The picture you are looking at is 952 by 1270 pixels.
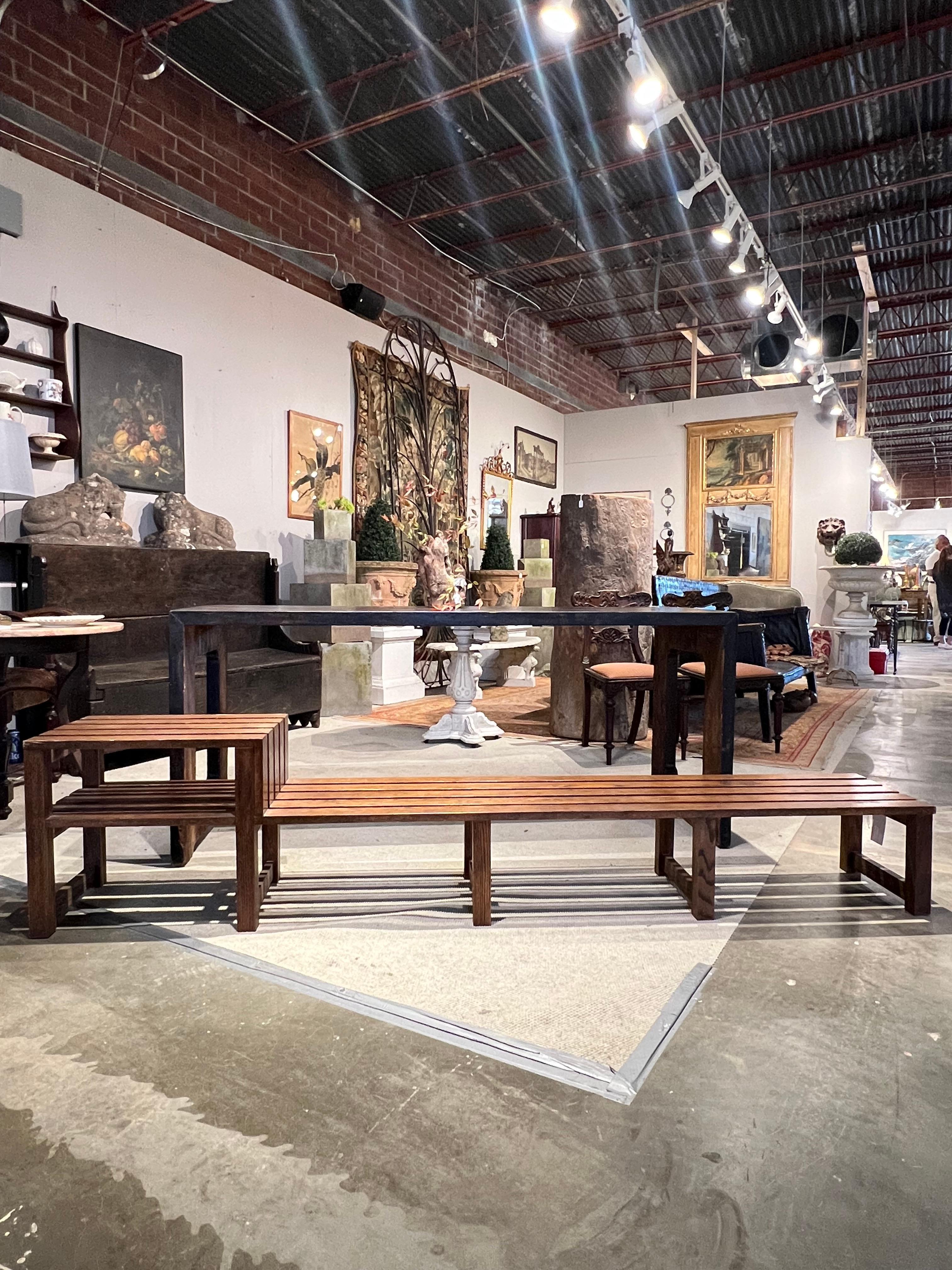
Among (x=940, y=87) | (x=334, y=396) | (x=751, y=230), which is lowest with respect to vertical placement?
(x=334, y=396)

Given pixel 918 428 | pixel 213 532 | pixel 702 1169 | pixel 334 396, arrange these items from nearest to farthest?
pixel 702 1169, pixel 213 532, pixel 334 396, pixel 918 428

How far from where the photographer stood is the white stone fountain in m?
8.89

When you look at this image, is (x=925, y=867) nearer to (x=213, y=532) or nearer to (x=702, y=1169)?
(x=702, y=1169)

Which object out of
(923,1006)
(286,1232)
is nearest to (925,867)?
(923,1006)

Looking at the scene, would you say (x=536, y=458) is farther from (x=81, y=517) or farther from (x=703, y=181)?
(x=81, y=517)

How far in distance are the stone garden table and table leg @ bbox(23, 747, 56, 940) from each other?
0.57 metres

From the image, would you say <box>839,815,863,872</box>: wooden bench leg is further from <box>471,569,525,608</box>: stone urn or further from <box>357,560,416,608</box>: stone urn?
<box>471,569,525,608</box>: stone urn

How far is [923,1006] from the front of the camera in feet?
5.97

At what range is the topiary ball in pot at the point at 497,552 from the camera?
8.91 meters

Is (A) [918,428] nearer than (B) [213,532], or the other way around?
(B) [213,532]

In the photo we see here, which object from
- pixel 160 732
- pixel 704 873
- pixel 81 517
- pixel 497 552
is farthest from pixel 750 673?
pixel 497 552

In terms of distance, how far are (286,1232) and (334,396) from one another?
733 centimetres

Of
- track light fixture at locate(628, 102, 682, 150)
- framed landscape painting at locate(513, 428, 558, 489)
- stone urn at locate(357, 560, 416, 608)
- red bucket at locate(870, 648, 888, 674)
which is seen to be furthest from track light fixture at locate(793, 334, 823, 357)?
stone urn at locate(357, 560, 416, 608)

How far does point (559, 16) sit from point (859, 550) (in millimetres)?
6450
